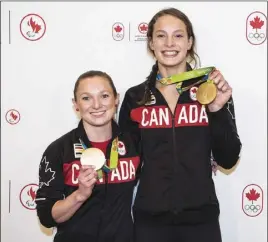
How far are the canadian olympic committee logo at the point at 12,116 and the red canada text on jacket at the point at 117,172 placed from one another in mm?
569

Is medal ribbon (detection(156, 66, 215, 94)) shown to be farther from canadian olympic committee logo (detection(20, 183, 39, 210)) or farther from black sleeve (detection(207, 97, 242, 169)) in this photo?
canadian olympic committee logo (detection(20, 183, 39, 210))

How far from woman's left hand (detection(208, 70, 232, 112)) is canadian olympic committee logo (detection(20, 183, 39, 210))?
3.11 feet

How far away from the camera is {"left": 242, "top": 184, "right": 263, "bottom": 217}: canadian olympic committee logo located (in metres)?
1.72


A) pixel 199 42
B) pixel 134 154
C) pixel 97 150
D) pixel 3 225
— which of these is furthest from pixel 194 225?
pixel 3 225

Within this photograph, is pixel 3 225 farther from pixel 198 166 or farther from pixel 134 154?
pixel 198 166

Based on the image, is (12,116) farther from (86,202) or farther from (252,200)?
(252,200)

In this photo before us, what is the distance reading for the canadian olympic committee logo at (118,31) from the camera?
5.57 feet

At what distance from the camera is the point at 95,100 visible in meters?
1.30

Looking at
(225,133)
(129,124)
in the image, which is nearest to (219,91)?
(225,133)

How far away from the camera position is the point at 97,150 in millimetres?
1236

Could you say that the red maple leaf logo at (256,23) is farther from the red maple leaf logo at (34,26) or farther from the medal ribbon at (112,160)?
the red maple leaf logo at (34,26)

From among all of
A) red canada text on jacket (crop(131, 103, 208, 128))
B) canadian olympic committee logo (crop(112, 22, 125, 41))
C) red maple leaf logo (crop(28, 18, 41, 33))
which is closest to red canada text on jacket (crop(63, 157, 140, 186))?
red canada text on jacket (crop(131, 103, 208, 128))

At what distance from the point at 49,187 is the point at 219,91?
675mm

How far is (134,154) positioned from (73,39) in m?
0.67
